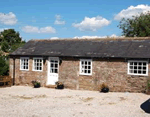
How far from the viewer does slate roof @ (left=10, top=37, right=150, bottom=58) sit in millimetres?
16500

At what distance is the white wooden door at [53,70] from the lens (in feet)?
62.7

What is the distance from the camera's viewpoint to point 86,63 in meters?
17.8

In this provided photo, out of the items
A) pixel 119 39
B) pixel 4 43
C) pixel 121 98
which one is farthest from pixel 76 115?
pixel 4 43

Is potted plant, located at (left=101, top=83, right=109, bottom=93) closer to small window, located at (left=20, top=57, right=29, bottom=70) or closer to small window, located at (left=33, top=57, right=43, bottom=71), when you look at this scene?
small window, located at (left=33, top=57, right=43, bottom=71)

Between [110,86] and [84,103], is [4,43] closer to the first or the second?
[110,86]

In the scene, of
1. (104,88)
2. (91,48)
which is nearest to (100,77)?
(104,88)

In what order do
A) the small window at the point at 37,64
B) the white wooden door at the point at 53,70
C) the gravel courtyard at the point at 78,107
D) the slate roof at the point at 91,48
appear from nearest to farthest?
the gravel courtyard at the point at 78,107 → the slate roof at the point at 91,48 → the white wooden door at the point at 53,70 → the small window at the point at 37,64

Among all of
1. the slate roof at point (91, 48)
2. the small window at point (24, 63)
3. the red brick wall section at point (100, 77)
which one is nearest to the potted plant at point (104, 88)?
the red brick wall section at point (100, 77)

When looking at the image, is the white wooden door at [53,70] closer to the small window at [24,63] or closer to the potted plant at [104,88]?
the small window at [24,63]

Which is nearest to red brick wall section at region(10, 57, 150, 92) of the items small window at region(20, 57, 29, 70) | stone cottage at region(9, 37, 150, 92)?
stone cottage at region(9, 37, 150, 92)

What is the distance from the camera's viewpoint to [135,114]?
9.74 m

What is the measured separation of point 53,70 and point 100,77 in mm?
4520

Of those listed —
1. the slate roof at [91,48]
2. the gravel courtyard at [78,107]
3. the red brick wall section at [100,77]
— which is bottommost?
the gravel courtyard at [78,107]

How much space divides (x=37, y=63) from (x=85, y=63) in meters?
4.85
